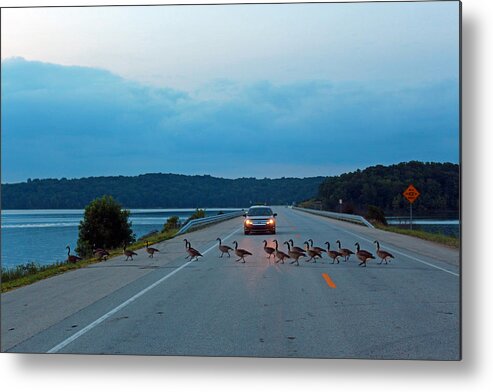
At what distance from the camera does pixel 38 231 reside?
43.4ft

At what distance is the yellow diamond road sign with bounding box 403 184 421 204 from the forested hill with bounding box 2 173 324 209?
3.94 meters

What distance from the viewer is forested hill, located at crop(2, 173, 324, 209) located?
11473 millimetres

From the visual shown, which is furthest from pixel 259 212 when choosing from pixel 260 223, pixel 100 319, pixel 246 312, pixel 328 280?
pixel 100 319

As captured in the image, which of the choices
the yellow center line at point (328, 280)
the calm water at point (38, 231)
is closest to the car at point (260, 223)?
the calm water at point (38, 231)

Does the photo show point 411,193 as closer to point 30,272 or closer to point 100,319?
point 100,319

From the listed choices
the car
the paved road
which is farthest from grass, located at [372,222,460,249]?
the car

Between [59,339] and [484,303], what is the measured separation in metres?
6.11

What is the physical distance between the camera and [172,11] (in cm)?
1019

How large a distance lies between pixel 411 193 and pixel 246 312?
178 inches

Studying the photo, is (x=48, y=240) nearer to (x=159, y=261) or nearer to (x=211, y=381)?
(x=159, y=261)

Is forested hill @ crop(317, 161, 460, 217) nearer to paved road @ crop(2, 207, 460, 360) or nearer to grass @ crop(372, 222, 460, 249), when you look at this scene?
paved road @ crop(2, 207, 460, 360)

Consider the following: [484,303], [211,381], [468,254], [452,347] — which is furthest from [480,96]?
[211,381]

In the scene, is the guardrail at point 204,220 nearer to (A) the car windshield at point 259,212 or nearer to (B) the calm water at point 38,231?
(A) the car windshield at point 259,212

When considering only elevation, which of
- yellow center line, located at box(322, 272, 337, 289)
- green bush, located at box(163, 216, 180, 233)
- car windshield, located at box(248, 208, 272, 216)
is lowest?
yellow center line, located at box(322, 272, 337, 289)
